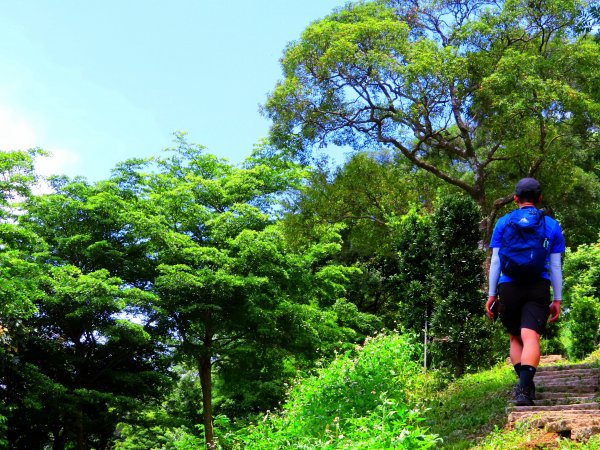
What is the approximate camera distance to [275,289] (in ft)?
50.6

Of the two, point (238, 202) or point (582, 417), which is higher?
point (238, 202)

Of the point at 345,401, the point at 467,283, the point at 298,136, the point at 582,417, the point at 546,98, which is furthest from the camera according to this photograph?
the point at 298,136

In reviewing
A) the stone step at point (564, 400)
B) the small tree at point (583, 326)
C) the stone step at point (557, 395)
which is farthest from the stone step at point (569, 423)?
the small tree at point (583, 326)

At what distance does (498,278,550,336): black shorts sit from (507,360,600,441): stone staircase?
0.71 meters

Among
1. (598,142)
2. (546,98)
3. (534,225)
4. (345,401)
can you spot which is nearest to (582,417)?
(534,225)

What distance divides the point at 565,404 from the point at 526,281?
6.53 feet

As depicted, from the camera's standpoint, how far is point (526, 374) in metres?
4.86

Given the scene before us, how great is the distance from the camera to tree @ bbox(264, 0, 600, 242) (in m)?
15.9

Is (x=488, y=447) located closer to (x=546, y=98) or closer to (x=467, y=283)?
(x=467, y=283)

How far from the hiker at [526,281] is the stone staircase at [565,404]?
25cm

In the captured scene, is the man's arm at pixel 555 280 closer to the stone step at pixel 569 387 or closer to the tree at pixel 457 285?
Answer: the stone step at pixel 569 387

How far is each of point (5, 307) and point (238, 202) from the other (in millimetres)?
6838

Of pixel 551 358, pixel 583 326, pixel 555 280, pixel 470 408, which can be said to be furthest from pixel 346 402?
pixel 551 358

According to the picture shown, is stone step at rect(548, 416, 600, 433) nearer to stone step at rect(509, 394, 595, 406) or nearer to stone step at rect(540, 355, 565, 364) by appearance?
stone step at rect(509, 394, 595, 406)
